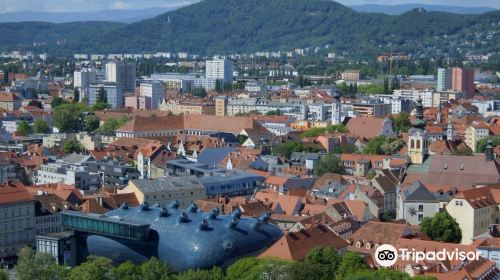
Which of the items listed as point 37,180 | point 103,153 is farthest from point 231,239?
point 103,153

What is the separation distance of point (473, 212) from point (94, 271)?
1363cm

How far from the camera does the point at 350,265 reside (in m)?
24.1

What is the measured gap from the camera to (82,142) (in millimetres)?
57719

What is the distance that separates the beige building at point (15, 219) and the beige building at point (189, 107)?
158 ft

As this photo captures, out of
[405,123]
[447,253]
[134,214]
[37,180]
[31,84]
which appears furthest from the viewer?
[31,84]

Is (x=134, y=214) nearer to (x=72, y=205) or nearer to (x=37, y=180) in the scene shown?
(x=72, y=205)

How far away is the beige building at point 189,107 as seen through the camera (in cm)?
8187

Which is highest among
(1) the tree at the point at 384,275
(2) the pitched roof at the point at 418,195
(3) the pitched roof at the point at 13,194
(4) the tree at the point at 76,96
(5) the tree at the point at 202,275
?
(4) the tree at the point at 76,96

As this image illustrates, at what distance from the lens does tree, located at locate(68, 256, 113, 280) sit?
77.4 feet

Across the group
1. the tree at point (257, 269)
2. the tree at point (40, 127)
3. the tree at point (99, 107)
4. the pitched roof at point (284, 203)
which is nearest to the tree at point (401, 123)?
the tree at point (40, 127)

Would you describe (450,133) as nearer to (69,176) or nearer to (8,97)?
(69,176)

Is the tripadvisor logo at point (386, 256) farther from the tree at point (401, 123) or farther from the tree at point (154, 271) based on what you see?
the tree at point (401, 123)

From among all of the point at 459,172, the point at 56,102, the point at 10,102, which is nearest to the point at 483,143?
the point at 459,172

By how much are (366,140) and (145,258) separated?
104 ft
